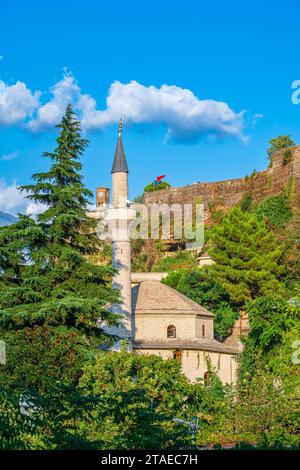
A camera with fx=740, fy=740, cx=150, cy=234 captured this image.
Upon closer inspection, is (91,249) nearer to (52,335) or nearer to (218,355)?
(52,335)

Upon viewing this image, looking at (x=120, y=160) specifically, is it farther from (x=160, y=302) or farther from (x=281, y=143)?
(x=281, y=143)

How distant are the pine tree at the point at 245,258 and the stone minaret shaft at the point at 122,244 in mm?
10520

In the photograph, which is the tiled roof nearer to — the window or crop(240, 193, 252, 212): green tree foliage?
the window

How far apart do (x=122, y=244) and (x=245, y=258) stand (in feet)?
40.6

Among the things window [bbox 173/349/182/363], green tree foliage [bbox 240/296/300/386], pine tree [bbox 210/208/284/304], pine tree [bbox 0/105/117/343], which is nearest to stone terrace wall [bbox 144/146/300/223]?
pine tree [bbox 210/208/284/304]

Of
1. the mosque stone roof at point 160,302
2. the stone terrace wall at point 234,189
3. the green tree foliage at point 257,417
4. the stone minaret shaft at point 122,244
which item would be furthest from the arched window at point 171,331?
the stone terrace wall at point 234,189

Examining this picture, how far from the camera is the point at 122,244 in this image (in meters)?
37.5

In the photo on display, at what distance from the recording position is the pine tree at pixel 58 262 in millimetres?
27312

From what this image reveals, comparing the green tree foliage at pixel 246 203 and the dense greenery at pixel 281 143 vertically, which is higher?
the dense greenery at pixel 281 143

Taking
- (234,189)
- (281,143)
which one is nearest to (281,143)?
(281,143)

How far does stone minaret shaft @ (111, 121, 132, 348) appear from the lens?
37.0 meters

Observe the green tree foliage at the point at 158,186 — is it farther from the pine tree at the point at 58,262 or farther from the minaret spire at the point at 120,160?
the pine tree at the point at 58,262

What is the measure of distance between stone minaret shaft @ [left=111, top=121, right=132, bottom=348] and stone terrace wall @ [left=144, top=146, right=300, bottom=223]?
23.6 meters

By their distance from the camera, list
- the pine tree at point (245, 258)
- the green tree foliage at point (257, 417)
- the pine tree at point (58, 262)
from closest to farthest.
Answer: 1. the green tree foliage at point (257, 417)
2. the pine tree at point (58, 262)
3. the pine tree at point (245, 258)
